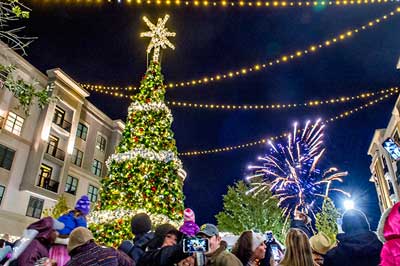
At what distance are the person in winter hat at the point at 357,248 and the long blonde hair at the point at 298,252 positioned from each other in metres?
0.24

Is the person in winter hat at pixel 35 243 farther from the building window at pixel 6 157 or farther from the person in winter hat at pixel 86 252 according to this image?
the building window at pixel 6 157

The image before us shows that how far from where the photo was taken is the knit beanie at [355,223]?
3.24m

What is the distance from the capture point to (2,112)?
20.0 metres

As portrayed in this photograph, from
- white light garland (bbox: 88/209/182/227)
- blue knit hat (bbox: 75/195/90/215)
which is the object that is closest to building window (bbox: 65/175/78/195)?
white light garland (bbox: 88/209/182/227)

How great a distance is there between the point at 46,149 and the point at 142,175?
50.4 feet

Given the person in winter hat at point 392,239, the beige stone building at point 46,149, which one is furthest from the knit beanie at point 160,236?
the beige stone building at point 46,149

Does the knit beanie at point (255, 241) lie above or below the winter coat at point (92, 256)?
above

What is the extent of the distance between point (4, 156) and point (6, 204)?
3.29 metres

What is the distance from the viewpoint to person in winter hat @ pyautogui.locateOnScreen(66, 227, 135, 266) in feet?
9.94

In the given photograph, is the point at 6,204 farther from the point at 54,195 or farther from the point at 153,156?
the point at 153,156

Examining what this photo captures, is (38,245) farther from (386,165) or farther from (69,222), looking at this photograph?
(386,165)

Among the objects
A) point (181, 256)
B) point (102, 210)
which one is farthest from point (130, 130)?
point (181, 256)

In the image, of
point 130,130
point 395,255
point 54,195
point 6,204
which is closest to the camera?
point 395,255

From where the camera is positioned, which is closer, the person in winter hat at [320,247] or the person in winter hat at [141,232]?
the person in winter hat at [141,232]
